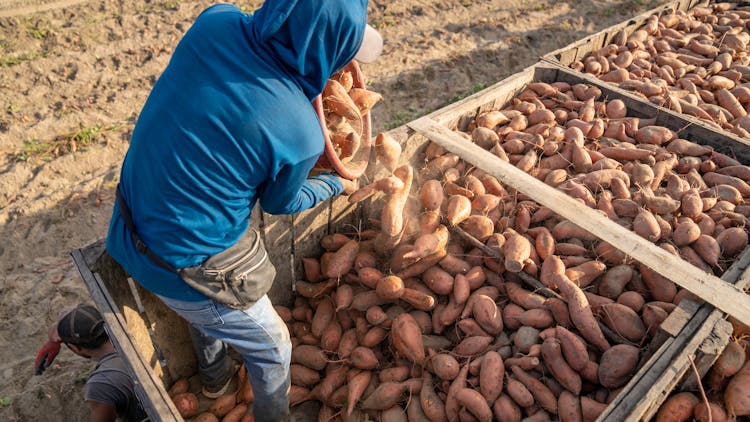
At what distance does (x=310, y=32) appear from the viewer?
1806 millimetres

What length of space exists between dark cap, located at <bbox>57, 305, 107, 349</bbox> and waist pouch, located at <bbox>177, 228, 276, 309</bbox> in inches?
36.0

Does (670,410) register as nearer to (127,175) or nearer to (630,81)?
(127,175)

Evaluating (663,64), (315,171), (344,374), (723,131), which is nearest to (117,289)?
(315,171)

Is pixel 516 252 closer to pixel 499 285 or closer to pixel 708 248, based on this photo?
pixel 499 285

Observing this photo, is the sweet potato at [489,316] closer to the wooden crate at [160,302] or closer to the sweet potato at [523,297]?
the sweet potato at [523,297]

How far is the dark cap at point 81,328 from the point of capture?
2740mm

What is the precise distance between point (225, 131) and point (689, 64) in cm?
548

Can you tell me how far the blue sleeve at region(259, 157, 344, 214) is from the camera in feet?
6.90

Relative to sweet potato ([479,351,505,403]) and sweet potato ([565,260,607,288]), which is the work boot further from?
sweet potato ([565,260,607,288])

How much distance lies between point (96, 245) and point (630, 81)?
184 inches

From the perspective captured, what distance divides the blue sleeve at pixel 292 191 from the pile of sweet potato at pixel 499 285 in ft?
2.62

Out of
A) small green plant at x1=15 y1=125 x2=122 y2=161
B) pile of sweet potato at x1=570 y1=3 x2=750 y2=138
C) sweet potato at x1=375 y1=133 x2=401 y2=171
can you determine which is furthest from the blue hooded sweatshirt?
small green plant at x1=15 y1=125 x2=122 y2=161

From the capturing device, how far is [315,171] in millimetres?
2750

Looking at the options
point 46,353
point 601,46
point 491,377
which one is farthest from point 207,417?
point 601,46
